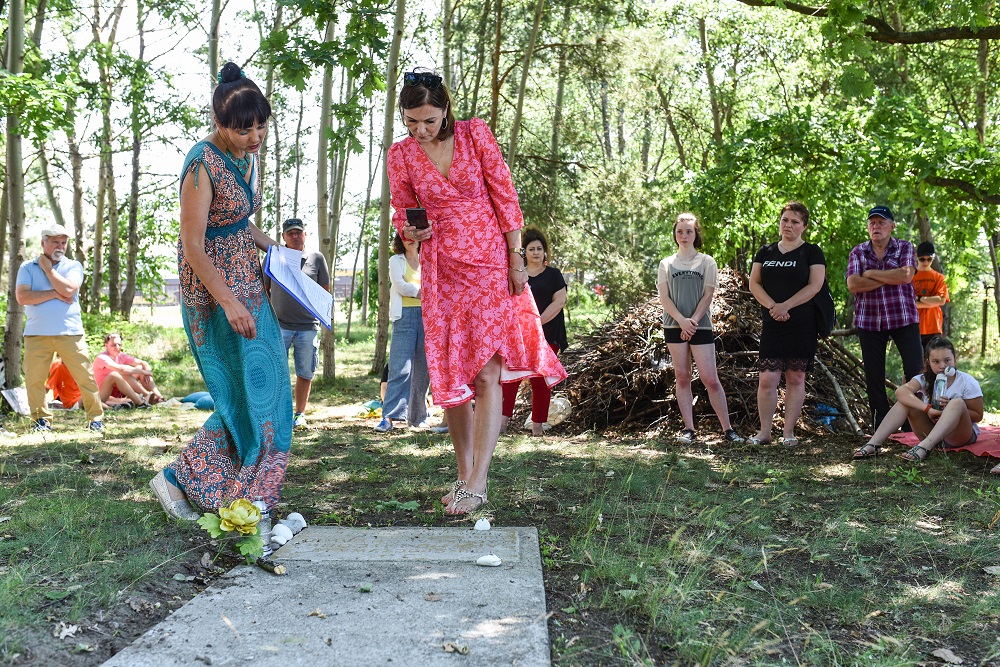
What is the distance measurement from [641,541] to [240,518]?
1.82 m

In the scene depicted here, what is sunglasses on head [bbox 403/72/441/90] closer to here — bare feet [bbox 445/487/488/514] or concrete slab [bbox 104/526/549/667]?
bare feet [bbox 445/487/488/514]

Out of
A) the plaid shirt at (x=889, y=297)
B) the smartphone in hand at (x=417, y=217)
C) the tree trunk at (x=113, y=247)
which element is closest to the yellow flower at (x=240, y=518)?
the smartphone in hand at (x=417, y=217)

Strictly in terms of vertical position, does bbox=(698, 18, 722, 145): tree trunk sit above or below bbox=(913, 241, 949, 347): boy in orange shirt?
above

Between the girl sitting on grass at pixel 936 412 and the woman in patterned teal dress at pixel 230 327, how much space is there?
4.66m

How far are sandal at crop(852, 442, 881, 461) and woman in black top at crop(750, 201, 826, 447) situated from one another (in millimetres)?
681

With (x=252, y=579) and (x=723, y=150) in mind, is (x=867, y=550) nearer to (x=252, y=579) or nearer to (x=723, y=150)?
(x=252, y=579)

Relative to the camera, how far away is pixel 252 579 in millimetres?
3338

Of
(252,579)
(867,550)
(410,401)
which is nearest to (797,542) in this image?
(867,550)

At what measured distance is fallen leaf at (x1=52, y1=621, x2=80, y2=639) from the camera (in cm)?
275

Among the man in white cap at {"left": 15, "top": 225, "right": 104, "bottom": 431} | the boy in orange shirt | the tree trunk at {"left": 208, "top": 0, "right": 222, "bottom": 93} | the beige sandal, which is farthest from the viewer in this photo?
the tree trunk at {"left": 208, "top": 0, "right": 222, "bottom": 93}

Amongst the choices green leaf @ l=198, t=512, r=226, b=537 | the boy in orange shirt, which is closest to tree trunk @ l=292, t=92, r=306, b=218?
the boy in orange shirt

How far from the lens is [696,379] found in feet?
27.6

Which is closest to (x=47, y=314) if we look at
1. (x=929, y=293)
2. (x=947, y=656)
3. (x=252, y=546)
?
(x=252, y=546)

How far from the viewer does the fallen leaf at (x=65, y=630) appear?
2.75m
